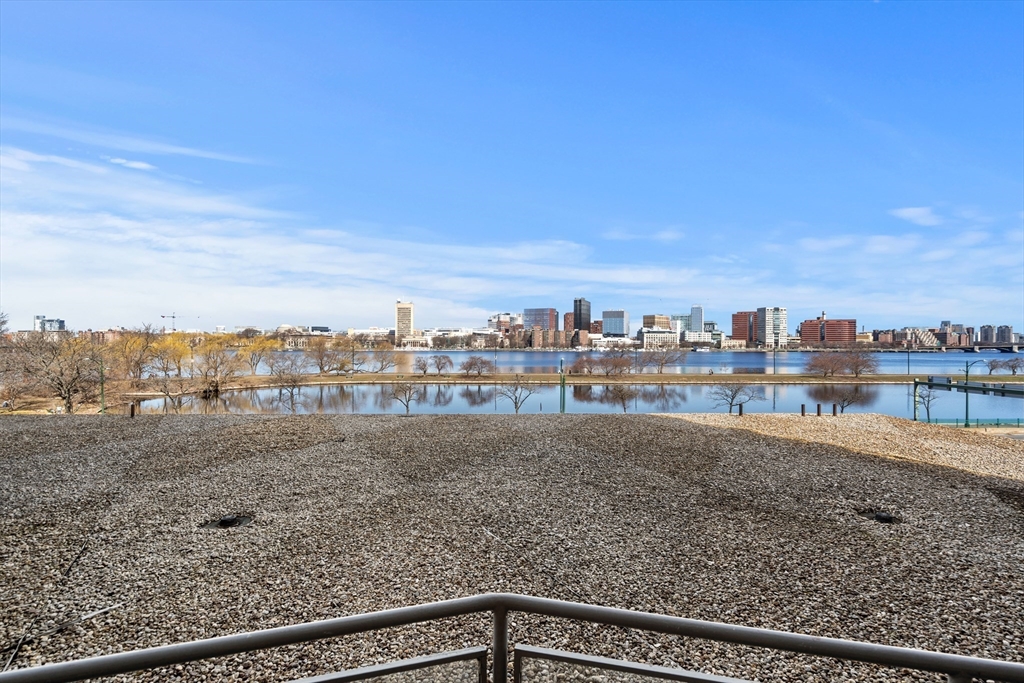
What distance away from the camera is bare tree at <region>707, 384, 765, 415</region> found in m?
33.7

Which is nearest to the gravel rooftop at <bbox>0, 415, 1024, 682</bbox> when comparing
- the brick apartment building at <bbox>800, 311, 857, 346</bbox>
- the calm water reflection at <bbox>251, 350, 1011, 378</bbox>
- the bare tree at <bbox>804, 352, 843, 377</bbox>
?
the calm water reflection at <bbox>251, 350, 1011, 378</bbox>

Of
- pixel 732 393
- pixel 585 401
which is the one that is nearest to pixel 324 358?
pixel 585 401

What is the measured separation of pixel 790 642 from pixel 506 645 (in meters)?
0.89

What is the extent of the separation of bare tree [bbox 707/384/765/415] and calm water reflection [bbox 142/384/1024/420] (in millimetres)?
458

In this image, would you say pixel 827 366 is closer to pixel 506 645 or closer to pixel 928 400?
pixel 928 400

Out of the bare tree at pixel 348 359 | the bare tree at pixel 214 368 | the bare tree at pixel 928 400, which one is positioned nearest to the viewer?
the bare tree at pixel 928 400

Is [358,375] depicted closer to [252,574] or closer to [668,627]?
[252,574]

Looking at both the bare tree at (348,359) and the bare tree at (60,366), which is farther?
the bare tree at (348,359)

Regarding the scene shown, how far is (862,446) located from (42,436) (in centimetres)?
1479

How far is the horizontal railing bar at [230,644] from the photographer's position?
4.48 ft

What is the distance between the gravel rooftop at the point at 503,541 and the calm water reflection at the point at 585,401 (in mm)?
18250

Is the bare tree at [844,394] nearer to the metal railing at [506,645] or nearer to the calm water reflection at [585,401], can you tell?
the calm water reflection at [585,401]

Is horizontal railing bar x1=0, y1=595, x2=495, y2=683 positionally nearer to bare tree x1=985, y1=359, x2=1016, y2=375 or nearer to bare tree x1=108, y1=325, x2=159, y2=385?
bare tree x1=108, y1=325, x2=159, y2=385

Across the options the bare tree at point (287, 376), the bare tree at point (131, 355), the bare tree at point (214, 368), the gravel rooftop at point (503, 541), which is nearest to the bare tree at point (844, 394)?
the gravel rooftop at point (503, 541)
